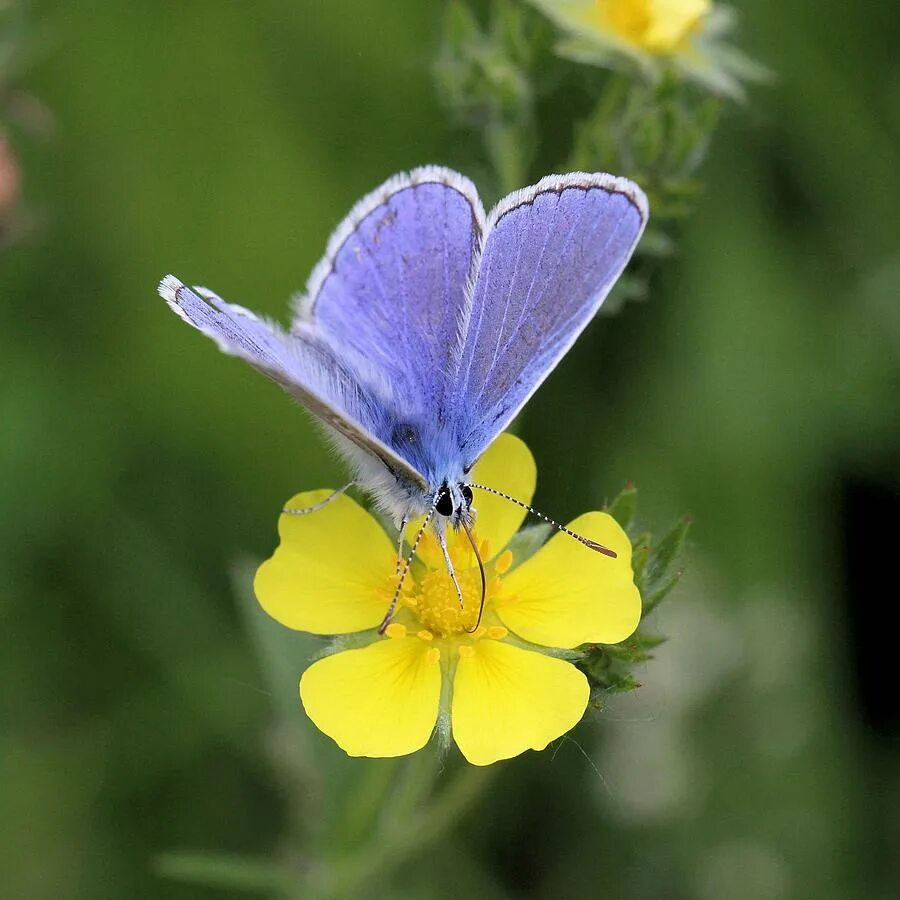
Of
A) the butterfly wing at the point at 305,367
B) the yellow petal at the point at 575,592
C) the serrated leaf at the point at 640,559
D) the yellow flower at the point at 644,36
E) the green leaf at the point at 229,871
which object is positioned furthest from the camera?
the yellow flower at the point at 644,36

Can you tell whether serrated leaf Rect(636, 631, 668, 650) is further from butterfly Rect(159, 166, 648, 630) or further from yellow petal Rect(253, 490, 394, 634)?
yellow petal Rect(253, 490, 394, 634)

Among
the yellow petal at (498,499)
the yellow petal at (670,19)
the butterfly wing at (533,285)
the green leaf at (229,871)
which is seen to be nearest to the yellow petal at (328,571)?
the yellow petal at (498,499)

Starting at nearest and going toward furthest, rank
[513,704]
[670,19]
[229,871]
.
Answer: [513,704] < [229,871] < [670,19]

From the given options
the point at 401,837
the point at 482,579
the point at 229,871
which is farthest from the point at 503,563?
the point at 229,871

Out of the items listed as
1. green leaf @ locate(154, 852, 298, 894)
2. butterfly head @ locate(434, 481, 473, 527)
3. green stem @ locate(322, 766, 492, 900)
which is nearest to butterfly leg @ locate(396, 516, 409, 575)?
butterfly head @ locate(434, 481, 473, 527)

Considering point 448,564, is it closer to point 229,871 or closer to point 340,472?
point 229,871

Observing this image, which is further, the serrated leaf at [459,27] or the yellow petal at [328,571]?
the serrated leaf at [459,27]

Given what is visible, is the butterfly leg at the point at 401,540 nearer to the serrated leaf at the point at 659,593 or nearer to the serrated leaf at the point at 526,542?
the serrated leaf at the point at 526,542
